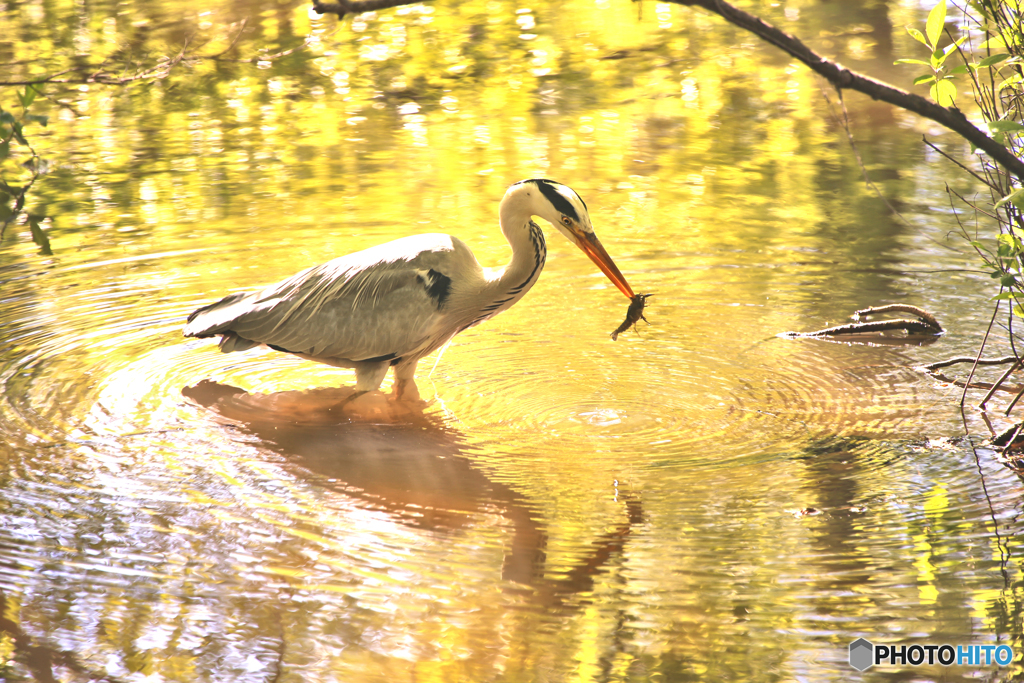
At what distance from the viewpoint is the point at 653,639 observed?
3594 millimetres

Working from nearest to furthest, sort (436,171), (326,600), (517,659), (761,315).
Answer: (517,659) < (326,600) < (761,315) < (436,171)

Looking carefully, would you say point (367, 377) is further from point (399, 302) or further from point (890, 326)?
point (890, 326)

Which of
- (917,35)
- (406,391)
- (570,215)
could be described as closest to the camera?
(917,35)

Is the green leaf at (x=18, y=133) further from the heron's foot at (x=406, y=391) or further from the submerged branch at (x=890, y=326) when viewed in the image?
the submerged branch at (x=890, y=326)

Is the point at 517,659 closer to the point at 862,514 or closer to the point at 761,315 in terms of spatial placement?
the point at 862,514

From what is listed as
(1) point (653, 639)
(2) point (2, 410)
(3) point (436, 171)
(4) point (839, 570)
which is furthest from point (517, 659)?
(3) point (436, 171)

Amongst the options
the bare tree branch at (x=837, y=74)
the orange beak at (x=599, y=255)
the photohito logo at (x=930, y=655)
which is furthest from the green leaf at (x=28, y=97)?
the photohito logo at (x=930, y=655)

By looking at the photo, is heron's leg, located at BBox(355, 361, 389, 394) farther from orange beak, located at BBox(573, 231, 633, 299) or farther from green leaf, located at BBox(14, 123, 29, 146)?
green leaf, located at BBox(14, 123, 29, 146)

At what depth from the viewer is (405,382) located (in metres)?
5.89

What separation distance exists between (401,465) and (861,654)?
240 centimetres

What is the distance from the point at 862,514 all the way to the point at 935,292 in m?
3.06

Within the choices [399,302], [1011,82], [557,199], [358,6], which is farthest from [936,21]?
[399,302]

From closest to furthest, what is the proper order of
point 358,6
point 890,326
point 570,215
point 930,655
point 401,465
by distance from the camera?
point 358,6, point 930,655, point 401,465, point 570,215, point 890,326

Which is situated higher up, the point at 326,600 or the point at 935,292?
the point at 326,600
